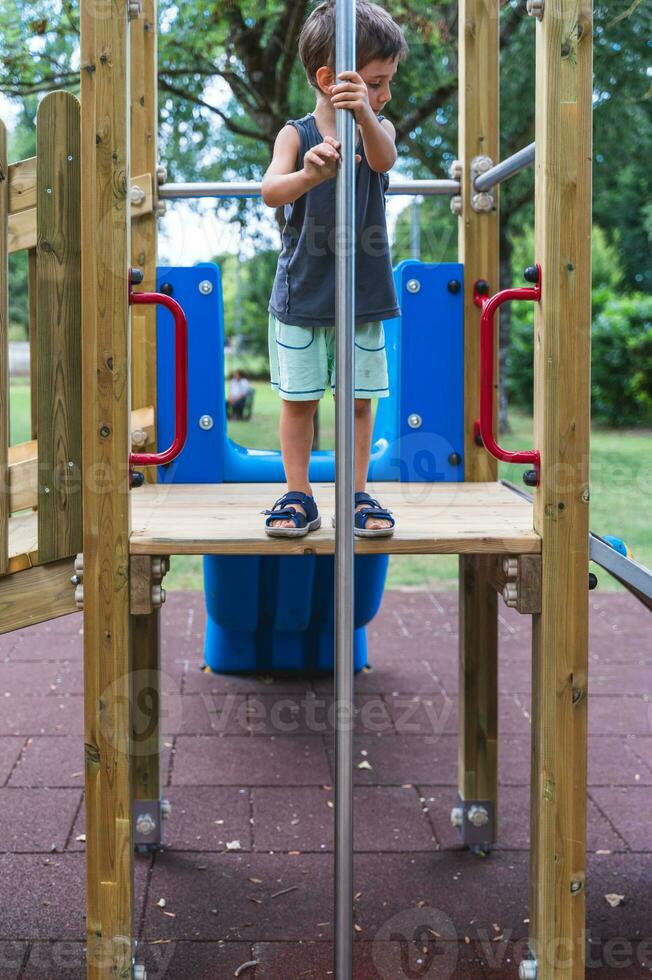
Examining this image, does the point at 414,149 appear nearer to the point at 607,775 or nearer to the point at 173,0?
the point at 173,0

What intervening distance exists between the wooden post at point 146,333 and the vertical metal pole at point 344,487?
119cm

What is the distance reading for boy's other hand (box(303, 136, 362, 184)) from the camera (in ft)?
6.29

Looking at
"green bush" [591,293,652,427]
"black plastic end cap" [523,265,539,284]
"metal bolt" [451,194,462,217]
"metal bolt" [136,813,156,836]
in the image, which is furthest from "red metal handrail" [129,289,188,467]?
"green bush" [591,293,652,427]

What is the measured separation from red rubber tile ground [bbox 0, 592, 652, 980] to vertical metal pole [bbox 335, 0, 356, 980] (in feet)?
1.95

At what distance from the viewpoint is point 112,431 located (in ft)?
6.99

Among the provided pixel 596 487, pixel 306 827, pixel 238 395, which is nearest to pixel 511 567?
pixel 306 827

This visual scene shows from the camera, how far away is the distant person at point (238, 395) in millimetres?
16016

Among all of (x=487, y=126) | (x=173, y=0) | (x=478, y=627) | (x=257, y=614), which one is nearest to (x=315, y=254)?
(x=487, y=126)

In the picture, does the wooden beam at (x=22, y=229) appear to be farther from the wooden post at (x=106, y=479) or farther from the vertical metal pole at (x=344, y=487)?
the vertical metal pole at (x=344, y=487)

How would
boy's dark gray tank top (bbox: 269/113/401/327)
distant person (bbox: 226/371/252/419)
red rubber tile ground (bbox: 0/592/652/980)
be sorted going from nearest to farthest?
boy's dark gray tank top (bbox: 269/113/401/327) < red rubber tile ground (bbox: 0/592/652/980) < distant person (bbox: 226/371/252/419)

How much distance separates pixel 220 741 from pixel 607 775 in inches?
53.2

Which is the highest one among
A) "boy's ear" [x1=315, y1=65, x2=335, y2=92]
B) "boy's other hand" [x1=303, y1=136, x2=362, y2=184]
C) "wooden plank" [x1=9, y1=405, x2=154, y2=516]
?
"boy's ear" [x1=315, y1=65, x2=335, y2=92]

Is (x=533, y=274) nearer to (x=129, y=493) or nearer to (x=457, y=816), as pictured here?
(x=129, y=493)

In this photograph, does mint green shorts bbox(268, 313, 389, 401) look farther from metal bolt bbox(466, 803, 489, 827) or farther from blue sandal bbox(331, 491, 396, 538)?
metal bolt bbox(466, 803, 489, 827)
